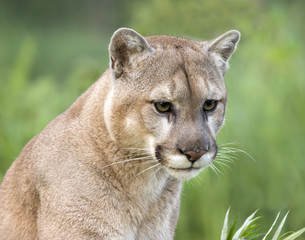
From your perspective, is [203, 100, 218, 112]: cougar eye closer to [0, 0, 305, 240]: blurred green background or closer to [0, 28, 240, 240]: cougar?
[0, 28, 240, 240]: cougar

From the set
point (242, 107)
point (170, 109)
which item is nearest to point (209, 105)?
point (170, 109)

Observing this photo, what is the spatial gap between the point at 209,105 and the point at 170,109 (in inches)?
14.7

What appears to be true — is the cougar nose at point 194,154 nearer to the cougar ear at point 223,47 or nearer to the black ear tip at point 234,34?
the cougar ear at point 223,47

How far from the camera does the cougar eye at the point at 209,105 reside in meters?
5.14

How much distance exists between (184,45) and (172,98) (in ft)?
2.25

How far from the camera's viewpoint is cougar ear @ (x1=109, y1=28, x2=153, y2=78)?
5.13m

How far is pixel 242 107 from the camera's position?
348 inches

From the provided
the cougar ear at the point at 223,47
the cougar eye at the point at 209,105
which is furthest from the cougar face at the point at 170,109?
the cougar ear at the point at 223,47

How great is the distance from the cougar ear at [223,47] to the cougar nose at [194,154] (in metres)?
1.02

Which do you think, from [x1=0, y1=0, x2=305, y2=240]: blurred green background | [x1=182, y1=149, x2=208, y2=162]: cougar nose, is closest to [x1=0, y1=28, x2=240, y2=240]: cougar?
[x1=182, y1=149, x2=208, y2=162]: cougar nose

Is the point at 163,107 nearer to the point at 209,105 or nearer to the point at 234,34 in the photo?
the point at 209,105

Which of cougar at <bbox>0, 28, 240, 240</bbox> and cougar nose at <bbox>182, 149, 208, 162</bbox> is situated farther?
cougar at <bbox>0, 28, 240, 240</bbox>

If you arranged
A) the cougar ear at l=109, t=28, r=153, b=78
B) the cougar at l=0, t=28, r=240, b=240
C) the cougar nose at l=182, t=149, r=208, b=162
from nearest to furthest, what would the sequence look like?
the cougar nose at l=182, t=149, r=208, b=162 → the cougar at l=0, t=28, r=240, b=240 → the cougar ear at l=109, t=28, r=153, b=78

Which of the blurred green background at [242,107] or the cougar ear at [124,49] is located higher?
the cougar ear at [124,49]
